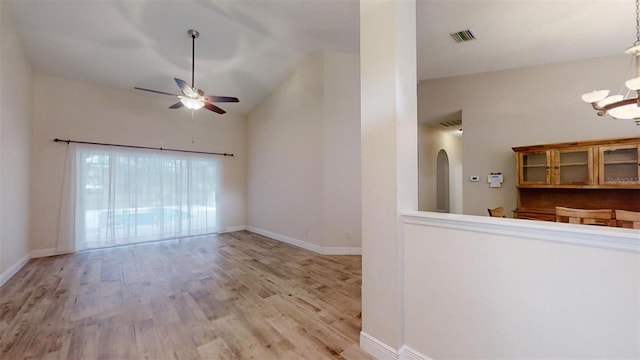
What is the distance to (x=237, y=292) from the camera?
278cm

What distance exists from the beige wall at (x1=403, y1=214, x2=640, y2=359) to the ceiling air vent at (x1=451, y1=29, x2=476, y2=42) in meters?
3.10

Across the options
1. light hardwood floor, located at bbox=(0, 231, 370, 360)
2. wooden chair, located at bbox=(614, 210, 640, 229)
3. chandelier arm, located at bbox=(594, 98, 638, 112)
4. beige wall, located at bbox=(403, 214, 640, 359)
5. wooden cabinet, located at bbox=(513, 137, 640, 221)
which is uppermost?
chandelier arm, located at bbox=(594, 98, 638, 112)

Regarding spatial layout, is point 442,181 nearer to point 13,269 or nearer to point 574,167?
point 574,167

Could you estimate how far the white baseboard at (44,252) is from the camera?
401 cm

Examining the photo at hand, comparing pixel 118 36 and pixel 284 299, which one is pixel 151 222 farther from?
pixel 284 299

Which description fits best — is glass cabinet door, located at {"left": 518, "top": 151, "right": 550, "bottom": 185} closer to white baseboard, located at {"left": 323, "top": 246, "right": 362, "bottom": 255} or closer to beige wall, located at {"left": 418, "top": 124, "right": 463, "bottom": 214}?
beige wall, located at {"left": 418, "top": 124, "right": 463, "bottom": 214}

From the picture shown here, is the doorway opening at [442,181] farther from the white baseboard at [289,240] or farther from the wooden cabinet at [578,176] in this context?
the white baseboard at [289,240]

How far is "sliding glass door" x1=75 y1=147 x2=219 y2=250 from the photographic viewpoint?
4539 mm

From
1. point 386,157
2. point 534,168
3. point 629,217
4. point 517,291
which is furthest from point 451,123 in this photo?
point 517,291

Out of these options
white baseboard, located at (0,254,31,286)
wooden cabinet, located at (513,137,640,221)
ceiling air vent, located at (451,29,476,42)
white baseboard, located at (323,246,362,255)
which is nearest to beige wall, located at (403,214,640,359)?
white baseboard, located at (323,246,362,255)

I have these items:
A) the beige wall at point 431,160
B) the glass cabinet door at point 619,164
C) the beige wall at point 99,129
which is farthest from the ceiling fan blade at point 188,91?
the glass cabinet door at point 619,164

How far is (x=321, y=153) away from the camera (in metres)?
4.33

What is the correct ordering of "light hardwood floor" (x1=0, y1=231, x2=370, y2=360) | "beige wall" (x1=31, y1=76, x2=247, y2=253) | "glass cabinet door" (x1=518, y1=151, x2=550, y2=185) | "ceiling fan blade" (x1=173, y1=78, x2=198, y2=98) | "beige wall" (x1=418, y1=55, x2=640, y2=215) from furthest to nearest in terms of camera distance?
"beige wall" (x1=31, y1=76, x2=247, y2=253) < "glass cabinet door" (x1=518, y1=151, x2=550, y2=185) < "beige wall" (x1=418, y1=55, x2=640, y2=215) < "ceiling fan blade" (x1=173, y1=78, x2=198, y2=98) < "light hardwood floor" (x1=0, y1=231, x2=370, y2=360)

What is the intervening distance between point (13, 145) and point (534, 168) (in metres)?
7.62
